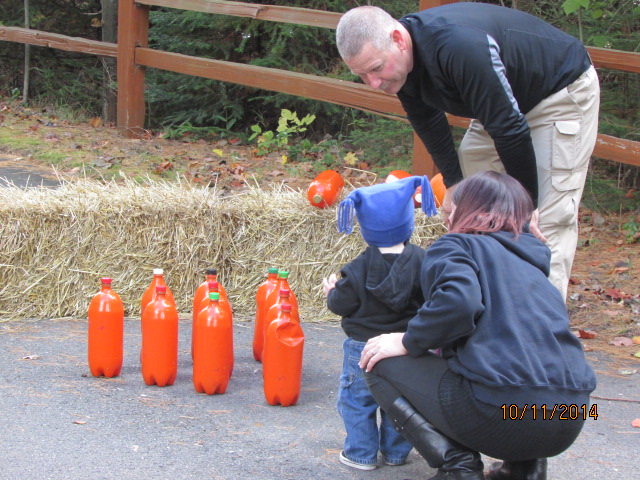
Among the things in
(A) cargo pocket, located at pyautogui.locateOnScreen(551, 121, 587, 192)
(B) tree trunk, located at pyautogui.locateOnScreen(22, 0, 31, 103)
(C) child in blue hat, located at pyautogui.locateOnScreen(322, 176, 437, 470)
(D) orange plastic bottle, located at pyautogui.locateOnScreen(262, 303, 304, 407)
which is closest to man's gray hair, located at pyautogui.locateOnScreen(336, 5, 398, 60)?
(C) child in blue hat, located at pyautogui.locateOnScreen(322, 176, 437, 470)

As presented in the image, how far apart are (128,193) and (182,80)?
5058 millimetres

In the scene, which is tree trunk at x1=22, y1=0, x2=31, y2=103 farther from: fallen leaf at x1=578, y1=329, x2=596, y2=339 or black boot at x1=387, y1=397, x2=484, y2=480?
black boot at x1=387, y1=397, x2=484, y2=480

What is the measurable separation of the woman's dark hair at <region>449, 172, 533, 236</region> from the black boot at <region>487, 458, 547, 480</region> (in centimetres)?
79

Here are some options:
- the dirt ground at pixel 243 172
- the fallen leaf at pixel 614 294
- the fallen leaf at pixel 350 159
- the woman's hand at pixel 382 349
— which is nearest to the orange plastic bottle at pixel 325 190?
the dirt ground at pixel 243 172

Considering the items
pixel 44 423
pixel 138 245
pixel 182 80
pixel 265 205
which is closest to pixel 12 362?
pixel 44 423

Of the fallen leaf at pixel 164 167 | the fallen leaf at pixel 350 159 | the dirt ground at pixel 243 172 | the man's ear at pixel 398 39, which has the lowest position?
the dirt ground at pixel 243 172

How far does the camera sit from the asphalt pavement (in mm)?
2871

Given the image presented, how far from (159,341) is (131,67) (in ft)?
18.6

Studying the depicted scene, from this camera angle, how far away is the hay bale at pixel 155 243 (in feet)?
16.2

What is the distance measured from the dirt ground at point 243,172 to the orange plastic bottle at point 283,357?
6.44ft

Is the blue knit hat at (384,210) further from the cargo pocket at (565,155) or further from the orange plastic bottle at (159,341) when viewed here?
the orange plastic bottle at (159,341)

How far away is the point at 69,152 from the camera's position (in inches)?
315

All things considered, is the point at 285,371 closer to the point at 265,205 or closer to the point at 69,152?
the point at 265,205

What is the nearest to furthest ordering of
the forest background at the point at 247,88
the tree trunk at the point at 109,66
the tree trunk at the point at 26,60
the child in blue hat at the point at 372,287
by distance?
the child in blue hat at the point at 372,287
the forest background at the point at 247,88
the tree trunk at the point at 109,66
the tree trunk at the point at 26,60
